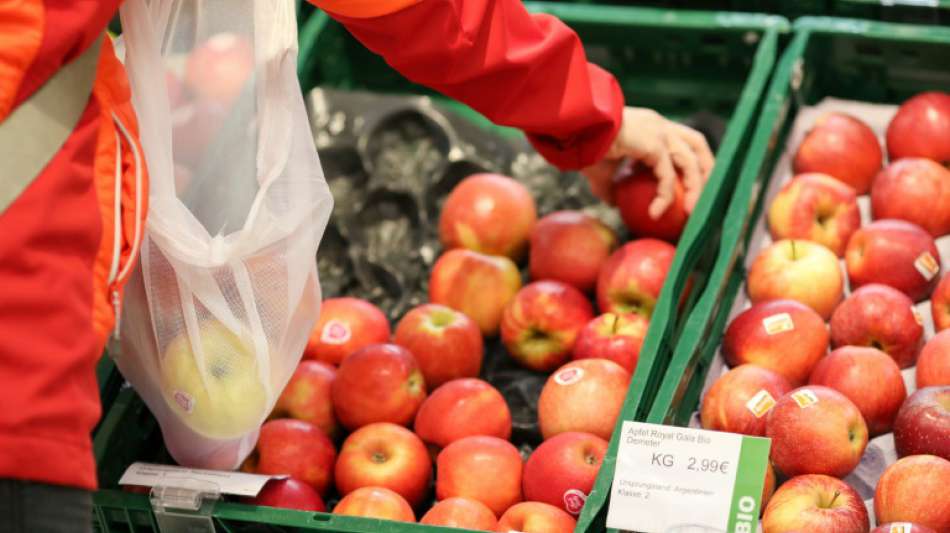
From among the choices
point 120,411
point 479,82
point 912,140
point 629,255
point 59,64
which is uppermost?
point 59,64

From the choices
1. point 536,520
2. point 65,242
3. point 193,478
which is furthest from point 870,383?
point 65,242

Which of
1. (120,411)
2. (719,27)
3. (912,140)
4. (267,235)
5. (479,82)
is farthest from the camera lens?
(719,27)

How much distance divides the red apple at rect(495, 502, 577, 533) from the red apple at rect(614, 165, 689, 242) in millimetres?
675

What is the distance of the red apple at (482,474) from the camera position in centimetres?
189

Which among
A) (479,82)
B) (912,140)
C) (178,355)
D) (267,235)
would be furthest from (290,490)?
(912,140)

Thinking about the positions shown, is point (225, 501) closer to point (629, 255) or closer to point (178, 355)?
point (178, 355)

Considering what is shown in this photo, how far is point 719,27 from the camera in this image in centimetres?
255

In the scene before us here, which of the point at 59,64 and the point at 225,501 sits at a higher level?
the point at 59,64

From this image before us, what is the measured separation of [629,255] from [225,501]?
83cm

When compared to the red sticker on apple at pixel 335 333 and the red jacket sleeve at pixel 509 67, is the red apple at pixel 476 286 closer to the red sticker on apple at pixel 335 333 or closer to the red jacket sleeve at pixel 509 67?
the red sticker on apple at pixel 335 333

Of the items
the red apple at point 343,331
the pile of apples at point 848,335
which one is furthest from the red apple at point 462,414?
the pile of apples at point 848,335

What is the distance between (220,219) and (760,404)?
2.70ft

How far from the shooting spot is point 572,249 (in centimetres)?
230

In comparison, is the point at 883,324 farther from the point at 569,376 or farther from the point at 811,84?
the point at 811,84
